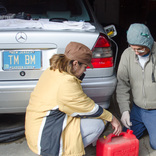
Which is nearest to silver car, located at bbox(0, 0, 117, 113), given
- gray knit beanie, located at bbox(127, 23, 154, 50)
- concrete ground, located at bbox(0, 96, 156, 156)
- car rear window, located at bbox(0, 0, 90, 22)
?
gray knit beanie, located at bbox(127, 23, 154, 50)

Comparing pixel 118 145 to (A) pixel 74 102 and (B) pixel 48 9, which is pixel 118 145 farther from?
(B) pixel 48 9

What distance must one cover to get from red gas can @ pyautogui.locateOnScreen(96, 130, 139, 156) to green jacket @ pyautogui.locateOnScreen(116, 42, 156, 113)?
1.30 ft

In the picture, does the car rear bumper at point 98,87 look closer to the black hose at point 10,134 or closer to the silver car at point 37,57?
the silver car at point 37,57

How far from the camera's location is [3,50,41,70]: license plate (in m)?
2.42

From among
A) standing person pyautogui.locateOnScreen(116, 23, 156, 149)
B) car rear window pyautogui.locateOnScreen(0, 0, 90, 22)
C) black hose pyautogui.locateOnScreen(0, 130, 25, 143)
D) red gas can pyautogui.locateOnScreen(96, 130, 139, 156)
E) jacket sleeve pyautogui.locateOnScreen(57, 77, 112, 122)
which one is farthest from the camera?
car rear window pyautogui.locateOnScreen(0, 0, 90, 22)

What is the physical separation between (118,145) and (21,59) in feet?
3.88

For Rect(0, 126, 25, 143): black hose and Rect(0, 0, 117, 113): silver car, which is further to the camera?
Rect(0, 126, 25, 143): black hose

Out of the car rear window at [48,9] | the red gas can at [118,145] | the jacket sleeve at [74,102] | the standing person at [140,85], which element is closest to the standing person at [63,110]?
the jacket sleeve at [74,102]

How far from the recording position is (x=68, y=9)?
357cm

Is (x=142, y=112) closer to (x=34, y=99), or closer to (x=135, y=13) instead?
(x=34, y=99)

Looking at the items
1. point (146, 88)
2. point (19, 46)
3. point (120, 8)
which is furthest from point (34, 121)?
point (120, 8)

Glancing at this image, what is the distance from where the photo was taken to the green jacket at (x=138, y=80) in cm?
254

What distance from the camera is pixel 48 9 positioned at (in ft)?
11.7

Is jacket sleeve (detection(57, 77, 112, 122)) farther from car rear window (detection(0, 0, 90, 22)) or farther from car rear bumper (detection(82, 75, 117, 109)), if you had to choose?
car rear window (detection(0, 0, 90, 22))
